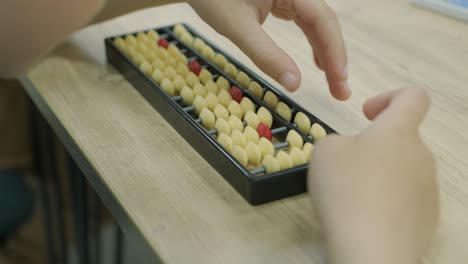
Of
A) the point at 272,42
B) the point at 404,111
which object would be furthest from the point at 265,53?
the point at 404,111

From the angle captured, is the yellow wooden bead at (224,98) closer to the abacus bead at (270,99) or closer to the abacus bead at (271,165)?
the abacus bead at (270,99)

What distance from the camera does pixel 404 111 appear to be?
0.57 meters

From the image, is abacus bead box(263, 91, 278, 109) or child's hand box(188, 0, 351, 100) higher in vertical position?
child's hand box(188, 0, 351, 100)

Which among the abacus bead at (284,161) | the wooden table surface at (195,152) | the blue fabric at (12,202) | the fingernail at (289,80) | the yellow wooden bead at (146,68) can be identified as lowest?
the blue fabric at (12,202)

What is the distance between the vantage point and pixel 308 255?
1.88ft

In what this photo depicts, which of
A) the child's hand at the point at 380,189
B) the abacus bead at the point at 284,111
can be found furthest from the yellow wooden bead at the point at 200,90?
the child's hand at the point at 380,189

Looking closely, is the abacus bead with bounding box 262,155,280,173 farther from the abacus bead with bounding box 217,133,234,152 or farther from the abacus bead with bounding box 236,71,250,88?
the abacus bead with bounding box 236,71,250,88

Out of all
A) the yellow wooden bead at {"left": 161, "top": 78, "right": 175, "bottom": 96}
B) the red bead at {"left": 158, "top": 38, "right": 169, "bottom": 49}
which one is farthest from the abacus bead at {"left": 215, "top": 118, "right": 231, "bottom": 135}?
the red bead at {"left": 158, "top": 38, "right": 169, "bottom": 49}

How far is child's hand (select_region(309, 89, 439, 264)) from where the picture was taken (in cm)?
51

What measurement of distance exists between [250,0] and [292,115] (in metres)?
0.18

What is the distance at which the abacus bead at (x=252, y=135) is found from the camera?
27.9 inches

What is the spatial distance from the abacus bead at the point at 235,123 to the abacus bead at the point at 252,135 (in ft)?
0.05

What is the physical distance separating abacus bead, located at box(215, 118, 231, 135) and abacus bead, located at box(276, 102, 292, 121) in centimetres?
7

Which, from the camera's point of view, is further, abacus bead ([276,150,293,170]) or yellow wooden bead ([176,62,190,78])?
yellow wooden bead ([176,62,190,78])
